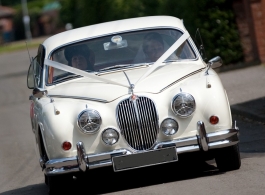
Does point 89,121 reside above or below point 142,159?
above

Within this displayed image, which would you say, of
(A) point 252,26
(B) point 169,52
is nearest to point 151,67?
(B) point 169,52

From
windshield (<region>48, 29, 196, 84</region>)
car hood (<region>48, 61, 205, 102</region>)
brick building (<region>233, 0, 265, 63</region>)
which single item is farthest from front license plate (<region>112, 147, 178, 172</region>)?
brick building (<region>233, 0, 265, 63</region>)

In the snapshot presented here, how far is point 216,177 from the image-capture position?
7.26 meters

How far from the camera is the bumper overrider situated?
6941 mm

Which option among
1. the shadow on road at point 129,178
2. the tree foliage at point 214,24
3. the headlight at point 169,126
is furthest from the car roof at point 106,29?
the tree foliage at point 214,24

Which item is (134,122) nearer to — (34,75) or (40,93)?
(40,93)

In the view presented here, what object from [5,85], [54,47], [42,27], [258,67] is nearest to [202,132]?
[54,47]

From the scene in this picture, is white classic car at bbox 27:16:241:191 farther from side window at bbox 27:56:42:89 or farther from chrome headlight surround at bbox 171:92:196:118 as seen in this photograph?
side window at bbox 27:56:42:89

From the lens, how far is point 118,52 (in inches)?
324

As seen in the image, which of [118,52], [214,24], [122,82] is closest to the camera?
[122,82]

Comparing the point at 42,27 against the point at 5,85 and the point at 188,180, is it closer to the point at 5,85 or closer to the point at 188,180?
the point at 5,85

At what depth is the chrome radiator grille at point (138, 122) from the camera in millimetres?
6957

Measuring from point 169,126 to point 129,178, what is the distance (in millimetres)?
A: 1277

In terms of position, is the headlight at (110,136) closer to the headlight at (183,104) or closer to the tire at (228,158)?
the headlight at (183,104)
